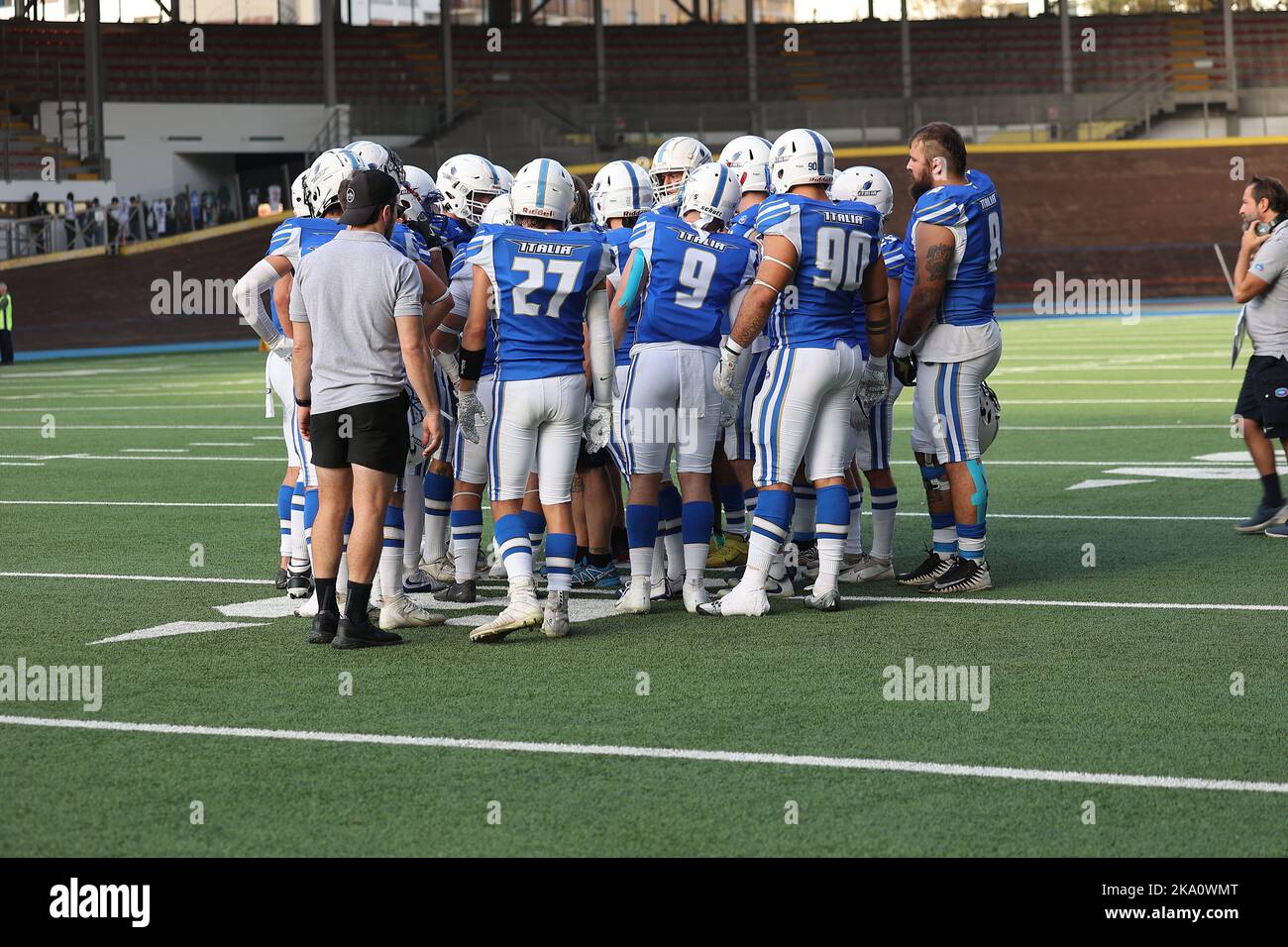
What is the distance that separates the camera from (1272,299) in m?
9.81

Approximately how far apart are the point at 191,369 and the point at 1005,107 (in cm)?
2176

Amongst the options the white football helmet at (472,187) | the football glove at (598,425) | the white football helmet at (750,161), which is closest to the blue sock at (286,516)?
the white football helmet at (472,187)

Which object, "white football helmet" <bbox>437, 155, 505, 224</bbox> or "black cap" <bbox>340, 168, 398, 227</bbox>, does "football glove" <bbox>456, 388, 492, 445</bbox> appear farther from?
"white football helmet" <bbox>437, 155, 505, 224</bbox>

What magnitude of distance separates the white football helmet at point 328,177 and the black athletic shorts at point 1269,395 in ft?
17.6

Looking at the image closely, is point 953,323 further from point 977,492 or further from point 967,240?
point 977,492

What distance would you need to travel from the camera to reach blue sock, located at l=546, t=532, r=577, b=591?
7352 mm

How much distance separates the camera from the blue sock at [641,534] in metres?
7.79

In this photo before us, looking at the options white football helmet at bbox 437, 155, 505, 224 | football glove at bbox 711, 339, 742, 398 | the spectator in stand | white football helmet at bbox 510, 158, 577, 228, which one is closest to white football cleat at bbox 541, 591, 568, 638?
football glove at bbox 711, 339, 742, 398

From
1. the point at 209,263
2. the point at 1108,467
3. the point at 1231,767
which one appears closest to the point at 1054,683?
the point at 1231,767

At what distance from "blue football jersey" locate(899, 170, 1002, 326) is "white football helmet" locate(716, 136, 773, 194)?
2.61 feet

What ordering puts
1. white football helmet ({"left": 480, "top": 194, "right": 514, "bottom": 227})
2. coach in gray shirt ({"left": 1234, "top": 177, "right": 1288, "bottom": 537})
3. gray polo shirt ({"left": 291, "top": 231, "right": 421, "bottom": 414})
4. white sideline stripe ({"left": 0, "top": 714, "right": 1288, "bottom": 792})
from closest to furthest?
white sideline stripe ({"left": 0, "top": 714, "right": 1288, "bottom": 792}) → gray polo shirt ({"left": 291, "top": 231, "right": 421, "bottom": 414}) → white football helmet ({"left": 480, "top": 194, "right": 514, "bottom": 227}) → coach in gray shirt ({"left": 1234, "top": 177, "right": 1288, "bottom": 537})

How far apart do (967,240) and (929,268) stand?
10.2 inches

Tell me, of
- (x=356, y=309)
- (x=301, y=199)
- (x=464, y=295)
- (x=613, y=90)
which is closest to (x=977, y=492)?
(x=464, y=295)
